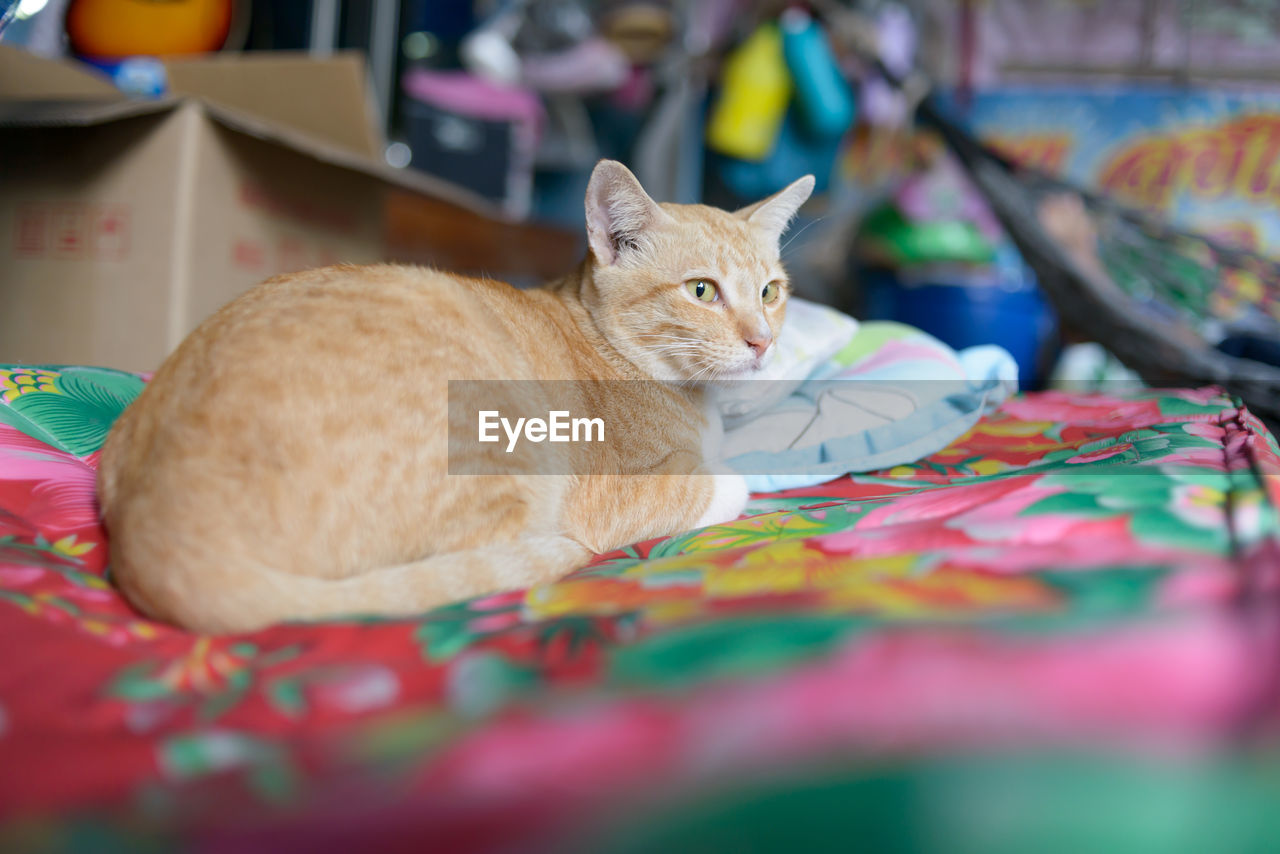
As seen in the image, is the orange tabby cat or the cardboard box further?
the cardboard box

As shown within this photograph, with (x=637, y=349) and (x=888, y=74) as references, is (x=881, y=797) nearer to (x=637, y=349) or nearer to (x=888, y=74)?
(x=637, y=349)

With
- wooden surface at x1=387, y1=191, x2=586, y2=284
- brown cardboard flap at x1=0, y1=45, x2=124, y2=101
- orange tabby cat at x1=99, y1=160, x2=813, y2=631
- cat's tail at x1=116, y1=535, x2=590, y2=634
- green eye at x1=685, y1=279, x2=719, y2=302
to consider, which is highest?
brown cardboard flap at x1=0, y1=45, x2=124, y2=101

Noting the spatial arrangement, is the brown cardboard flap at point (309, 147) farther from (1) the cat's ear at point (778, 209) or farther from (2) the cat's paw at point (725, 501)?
(2) the cat's paw at point (725, 501)

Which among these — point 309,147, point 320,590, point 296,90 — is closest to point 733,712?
point 320,590

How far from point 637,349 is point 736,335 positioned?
6.7 inches

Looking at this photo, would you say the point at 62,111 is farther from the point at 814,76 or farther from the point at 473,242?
the point at 814,76

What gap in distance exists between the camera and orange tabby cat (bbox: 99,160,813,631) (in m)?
0.78

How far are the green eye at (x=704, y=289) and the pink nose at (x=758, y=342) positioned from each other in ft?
0.35

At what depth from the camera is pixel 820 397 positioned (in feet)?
4.72

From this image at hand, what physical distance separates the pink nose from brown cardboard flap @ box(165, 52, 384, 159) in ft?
4.48

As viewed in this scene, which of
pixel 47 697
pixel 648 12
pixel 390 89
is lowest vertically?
pixel 47 697

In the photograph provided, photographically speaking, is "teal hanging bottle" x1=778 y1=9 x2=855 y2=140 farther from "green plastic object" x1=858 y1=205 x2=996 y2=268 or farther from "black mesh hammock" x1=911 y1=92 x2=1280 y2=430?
"black mesh hammock" x1=911 y1=92 x2=1280 y2=430

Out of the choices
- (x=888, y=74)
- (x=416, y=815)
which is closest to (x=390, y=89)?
(x=888, y=74)

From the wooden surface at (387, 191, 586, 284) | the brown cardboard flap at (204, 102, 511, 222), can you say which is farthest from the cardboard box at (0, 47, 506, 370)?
the wooden surface at (387, 191, 586, 284)
